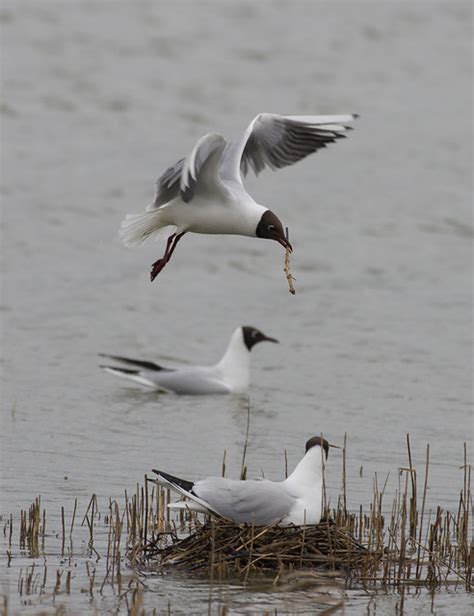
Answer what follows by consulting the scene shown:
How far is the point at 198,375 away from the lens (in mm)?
14328

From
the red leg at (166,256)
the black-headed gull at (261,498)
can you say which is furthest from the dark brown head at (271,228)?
the black-headed gull at (261,498)

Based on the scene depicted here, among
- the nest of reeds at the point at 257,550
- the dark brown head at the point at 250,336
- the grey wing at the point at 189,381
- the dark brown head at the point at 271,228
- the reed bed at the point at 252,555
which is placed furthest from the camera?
the dark brown head at the point at 250,336

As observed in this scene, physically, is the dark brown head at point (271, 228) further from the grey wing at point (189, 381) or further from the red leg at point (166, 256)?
the grey wing at point (189, 381)

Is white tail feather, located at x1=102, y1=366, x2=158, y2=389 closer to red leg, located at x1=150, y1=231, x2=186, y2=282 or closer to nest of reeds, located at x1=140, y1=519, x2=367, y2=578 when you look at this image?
red leg, located at x1=150, y1=231, x2=186, y2=282

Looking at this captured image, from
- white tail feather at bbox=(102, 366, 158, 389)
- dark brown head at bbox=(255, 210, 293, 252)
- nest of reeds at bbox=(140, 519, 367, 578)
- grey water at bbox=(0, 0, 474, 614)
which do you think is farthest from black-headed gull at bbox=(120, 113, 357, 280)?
white tail feather at bbox=(102, 366, 158, 389)

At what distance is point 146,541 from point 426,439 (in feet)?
15.8

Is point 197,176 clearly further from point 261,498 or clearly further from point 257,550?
point 257,550

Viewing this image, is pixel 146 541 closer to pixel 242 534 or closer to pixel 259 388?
pixel 242 534

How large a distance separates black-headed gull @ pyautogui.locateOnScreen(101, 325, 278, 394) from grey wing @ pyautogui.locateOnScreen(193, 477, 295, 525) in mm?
6430

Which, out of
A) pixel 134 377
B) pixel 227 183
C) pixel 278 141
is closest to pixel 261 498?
pixel 227 183

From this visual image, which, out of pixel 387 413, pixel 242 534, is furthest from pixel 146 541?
pixel 387 413

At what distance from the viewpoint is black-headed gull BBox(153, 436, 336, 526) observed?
7.62 meters

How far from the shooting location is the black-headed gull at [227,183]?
8320 mm

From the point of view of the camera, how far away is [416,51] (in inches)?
1289
